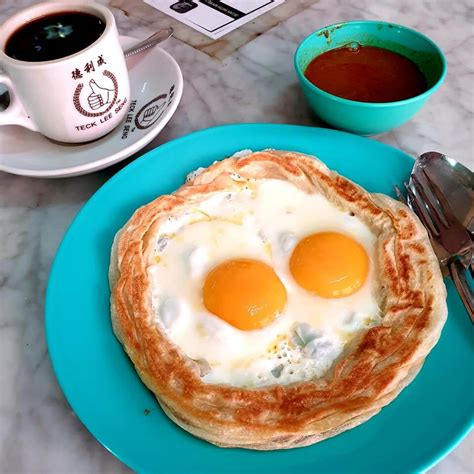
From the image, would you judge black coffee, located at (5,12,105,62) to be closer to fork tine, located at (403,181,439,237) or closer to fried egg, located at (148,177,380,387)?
fried egg, located at (148,177,380,387)

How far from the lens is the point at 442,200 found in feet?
5.13

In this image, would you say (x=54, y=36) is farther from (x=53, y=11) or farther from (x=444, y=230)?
(x=444, y=230)

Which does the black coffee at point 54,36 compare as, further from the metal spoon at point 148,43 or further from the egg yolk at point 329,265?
the egg yolk at point 329,265

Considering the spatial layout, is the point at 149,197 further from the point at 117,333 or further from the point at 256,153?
the point at 117,333

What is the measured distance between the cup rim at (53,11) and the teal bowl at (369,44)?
2.17 ft

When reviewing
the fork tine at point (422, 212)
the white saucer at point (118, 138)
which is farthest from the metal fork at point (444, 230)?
the white saucer at point (118, 138)

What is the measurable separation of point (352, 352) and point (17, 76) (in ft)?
4.07

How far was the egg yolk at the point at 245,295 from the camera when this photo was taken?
132 centimetres

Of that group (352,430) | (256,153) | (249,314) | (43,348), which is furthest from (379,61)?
(43,348)

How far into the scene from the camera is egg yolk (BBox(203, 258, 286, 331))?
1.32 meters

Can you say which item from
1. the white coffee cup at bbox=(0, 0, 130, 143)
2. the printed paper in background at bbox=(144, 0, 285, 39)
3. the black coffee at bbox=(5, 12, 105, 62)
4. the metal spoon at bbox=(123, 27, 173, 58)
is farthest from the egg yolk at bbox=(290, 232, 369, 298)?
the printed paper in background at bbox=(144, 0, 285, 39)

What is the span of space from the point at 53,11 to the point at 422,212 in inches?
53.0

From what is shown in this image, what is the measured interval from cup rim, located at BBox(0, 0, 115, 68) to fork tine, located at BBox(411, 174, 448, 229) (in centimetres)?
106

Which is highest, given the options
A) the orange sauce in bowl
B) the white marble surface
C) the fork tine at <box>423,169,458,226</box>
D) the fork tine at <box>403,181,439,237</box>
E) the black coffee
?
the black coffee
